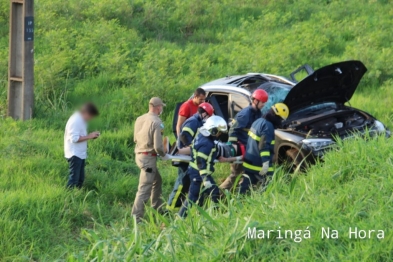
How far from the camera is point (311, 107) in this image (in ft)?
35.2

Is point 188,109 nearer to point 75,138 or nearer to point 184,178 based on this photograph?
point 184,178

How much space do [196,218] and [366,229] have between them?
5.64 ft

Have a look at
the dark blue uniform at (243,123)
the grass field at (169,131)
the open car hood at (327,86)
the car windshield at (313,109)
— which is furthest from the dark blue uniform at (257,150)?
the car windshield at (313,109)

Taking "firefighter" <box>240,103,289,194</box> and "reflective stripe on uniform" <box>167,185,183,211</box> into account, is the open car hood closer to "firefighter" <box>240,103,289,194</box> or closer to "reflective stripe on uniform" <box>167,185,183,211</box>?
"firefighter" <box>240,103,289,194</box>

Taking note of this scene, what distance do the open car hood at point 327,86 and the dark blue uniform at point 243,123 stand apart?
1.70 feet

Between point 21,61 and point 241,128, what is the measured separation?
4984 mm

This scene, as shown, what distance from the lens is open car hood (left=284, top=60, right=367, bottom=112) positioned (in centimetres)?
1008

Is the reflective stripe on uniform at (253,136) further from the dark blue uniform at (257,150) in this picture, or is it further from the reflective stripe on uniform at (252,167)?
the reflective stripe on uniform at (252,167)

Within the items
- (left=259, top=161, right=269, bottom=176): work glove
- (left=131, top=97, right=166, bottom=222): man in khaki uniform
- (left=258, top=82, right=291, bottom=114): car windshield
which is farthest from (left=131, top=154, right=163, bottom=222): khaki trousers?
(left=258, top=82, right=291, bottom=114): car windshield

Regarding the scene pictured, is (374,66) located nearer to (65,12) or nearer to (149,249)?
(65,12)

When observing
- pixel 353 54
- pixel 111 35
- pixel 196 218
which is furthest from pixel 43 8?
pixel 196 218

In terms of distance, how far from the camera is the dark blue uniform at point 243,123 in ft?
32.6

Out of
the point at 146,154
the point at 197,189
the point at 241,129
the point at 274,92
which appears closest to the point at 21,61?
the point at 146,154

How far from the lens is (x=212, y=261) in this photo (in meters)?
6.18
